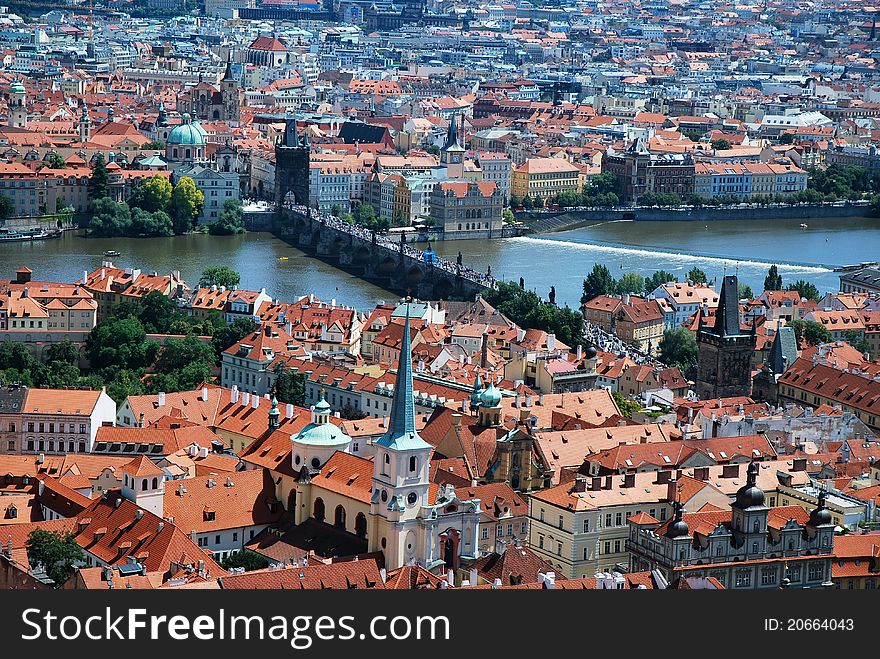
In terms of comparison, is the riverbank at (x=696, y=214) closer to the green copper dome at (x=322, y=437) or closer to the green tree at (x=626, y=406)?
the green tree at (x=626, y=406)

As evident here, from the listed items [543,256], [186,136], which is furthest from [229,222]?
[543,256]

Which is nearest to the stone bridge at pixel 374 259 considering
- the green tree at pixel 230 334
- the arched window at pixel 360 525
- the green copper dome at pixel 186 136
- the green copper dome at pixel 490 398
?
the green copper dome at pixel 186 136

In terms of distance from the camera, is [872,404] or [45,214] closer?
[872,404]

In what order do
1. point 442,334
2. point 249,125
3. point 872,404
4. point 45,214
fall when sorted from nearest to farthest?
1. point 872,404
2. point 442,334
3. point 45,214
4. point 249,125

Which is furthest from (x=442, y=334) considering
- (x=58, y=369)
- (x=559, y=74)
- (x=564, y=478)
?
(x=559, y=74)

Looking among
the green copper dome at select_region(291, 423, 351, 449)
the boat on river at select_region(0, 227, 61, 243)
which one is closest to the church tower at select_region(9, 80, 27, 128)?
the boat on river at select_region(0, 227, 61, 243)

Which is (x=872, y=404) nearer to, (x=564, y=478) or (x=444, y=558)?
(x=564, y=478)

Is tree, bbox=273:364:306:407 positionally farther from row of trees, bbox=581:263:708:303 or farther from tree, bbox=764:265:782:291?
tree, bbox=764:265:782:291
